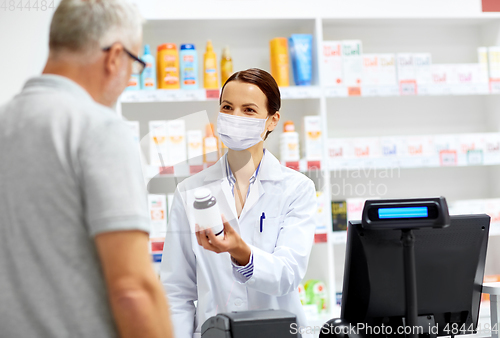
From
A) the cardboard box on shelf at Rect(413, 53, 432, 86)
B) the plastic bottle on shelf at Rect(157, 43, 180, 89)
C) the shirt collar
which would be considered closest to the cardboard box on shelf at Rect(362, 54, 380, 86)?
the cardboard box on shelf at Rect(413, 53, 432, 86)

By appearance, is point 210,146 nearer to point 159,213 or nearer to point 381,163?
point 159,213

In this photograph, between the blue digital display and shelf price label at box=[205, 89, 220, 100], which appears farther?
shelf price label at box=[205, 89, 220, 100]

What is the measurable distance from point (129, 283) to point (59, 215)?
0.16 metres

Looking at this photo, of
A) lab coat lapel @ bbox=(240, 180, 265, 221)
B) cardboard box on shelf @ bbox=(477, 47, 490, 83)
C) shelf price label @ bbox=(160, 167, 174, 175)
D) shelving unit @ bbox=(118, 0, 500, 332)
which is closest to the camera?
shelf price label @ bbox=(160, 167, 174, 175)

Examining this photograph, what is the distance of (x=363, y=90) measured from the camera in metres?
2.97

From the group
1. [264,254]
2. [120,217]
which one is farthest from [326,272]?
[120,217]

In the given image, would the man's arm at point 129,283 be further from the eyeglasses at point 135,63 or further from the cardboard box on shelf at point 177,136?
the cardboard box on shelf at point 177,136

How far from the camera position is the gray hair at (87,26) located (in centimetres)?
86

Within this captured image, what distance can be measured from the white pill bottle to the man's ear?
439 millimetres

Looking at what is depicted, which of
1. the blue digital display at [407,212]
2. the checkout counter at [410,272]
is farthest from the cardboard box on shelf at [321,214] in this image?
the blue digital display at [407,212]

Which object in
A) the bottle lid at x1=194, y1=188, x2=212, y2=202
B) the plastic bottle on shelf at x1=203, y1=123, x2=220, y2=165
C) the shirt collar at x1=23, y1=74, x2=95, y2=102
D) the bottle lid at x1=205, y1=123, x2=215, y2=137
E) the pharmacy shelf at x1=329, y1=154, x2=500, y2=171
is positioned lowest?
the pharmacy shelf at x1=329, y1=154, x2=500, y2=171

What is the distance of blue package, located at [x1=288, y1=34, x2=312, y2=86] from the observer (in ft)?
9.91

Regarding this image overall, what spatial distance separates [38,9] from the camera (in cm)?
299

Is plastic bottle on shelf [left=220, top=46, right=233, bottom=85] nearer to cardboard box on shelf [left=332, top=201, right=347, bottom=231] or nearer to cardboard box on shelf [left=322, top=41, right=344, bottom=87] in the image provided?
cardboard box on shelf [left=322, top=41, right=344, bottom=87]
